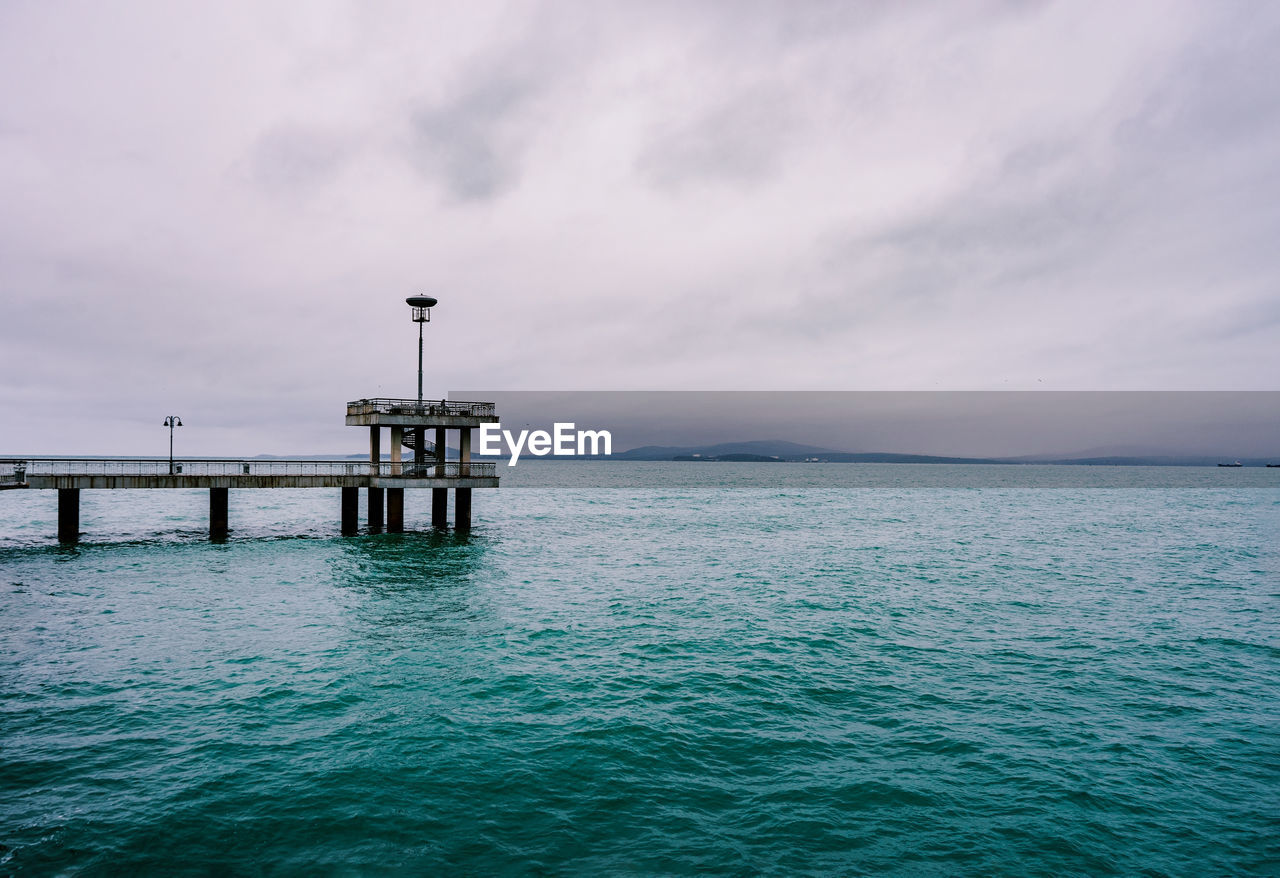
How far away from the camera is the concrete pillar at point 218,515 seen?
41656 millimetres

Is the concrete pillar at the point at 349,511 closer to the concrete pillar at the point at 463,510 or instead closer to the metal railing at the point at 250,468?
the metal railing at the point at 250,468

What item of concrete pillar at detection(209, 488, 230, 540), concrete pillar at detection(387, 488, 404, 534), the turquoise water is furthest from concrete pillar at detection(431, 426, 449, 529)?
concrete pillar at detection(209, 488, 230, 540)

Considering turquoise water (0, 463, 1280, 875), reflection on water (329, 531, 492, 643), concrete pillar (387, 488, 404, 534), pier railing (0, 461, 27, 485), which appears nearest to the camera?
turquoise water (0, 463, 1280, 875)

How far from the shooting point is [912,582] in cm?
3372

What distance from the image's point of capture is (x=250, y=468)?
41.1m

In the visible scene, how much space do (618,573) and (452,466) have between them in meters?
15.2

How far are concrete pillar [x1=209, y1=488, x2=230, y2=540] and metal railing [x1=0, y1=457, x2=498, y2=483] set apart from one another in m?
1.56

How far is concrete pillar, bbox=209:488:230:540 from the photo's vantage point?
41656mm

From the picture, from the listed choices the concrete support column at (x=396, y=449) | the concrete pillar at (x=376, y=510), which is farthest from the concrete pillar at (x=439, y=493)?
the concrete pillar at (x=376, y=510)

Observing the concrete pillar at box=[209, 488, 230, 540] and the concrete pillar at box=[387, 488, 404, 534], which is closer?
the concrete pillar at box=[209, 488, 230, 540]

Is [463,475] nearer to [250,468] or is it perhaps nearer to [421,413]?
[421,413]

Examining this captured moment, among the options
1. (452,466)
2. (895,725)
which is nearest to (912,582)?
(895,725)

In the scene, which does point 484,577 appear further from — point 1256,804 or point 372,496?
point 1256,804

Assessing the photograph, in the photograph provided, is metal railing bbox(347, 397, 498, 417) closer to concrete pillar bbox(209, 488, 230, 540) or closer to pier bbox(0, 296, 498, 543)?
pier bbox(0, 296, 498, 543)
